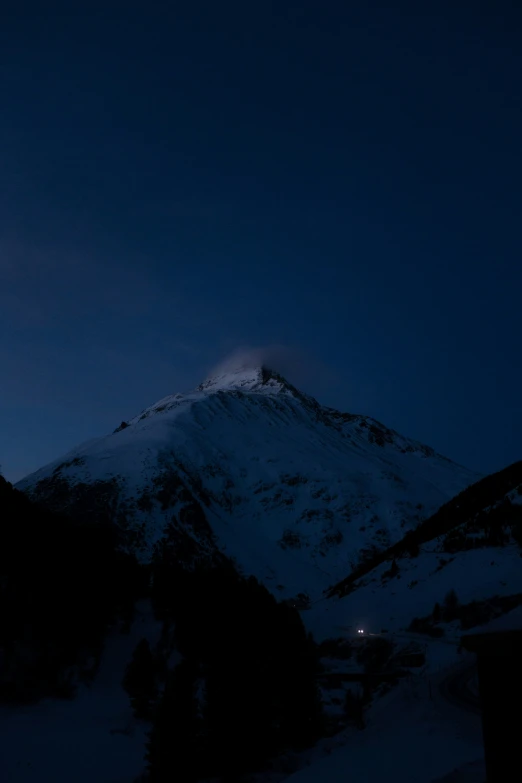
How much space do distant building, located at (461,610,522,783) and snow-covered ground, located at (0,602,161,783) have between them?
27787 mm

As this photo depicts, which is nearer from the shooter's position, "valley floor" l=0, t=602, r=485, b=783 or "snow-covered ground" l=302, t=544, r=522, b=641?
"valley floor" l=0, t=602, r=485, b=783

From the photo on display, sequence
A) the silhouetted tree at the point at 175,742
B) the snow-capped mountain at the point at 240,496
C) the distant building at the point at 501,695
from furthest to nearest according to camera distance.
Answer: the snow-capped mountain at the point at 240,496 → the silhouetted tree at the point at 175,742 → the distant building at the point at 501,695

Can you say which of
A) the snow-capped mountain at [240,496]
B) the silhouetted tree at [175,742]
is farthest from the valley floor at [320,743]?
the snow-capped mountain at [240,496]

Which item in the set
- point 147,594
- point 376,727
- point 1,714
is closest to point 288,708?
point 376,727

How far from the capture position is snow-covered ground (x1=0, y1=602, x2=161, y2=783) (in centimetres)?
2864

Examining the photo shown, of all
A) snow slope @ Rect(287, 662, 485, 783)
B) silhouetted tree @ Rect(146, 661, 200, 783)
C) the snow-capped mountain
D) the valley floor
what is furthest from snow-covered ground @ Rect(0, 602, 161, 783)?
the snow-capped mountain

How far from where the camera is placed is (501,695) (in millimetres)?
7457

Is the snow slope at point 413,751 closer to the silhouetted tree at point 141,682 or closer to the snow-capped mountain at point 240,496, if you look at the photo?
the silhouetted tree at point 141,682

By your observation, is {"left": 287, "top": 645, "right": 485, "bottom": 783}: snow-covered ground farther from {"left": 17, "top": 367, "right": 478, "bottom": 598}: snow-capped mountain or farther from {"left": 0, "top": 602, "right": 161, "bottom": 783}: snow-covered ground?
{"left": 17, "top": 367, "right": 478, "bottom": 598}: snow-capped mountain

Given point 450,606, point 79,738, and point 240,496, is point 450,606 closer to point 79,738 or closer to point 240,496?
point 79,738

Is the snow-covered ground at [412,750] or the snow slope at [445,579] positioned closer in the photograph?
the snow-covered ground at [412,750]

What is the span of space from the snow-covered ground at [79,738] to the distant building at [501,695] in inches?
1094

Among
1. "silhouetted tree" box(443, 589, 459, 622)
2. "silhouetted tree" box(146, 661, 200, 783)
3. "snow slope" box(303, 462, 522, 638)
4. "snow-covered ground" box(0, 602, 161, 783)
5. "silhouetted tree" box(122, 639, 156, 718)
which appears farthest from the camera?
"snow slope" box(303, 462, 522, 638)

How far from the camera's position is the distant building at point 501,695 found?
23.9 ft
